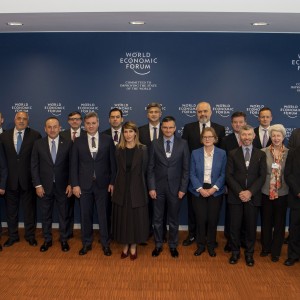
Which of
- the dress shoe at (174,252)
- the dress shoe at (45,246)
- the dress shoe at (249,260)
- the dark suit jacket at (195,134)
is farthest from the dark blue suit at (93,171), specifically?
the dress shoe at (249,260)

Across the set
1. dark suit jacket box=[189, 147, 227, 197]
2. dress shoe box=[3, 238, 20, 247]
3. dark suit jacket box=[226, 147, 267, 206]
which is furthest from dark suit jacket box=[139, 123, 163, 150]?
dress shoe box=[3, 238, 20, 247]

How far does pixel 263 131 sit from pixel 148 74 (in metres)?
1.93

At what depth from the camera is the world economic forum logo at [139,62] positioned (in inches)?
238

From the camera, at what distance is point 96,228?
630 cm

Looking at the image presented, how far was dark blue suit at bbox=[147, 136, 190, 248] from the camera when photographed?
16.0 ft

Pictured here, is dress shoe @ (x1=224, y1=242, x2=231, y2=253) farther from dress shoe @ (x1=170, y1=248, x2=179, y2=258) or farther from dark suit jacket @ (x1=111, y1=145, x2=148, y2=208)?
dark suit jacket @ (x1=111, y1=145, x2=148, y2=208)

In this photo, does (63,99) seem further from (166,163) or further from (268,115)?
(268,115)

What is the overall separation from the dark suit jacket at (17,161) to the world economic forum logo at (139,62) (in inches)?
74.0

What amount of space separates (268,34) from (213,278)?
3621 millimetres

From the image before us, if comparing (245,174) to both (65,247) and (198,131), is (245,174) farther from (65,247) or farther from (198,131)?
(65,247)

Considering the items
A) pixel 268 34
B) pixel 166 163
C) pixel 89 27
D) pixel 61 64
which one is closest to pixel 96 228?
pixel 166 163

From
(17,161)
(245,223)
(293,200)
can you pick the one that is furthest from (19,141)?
(293,200)

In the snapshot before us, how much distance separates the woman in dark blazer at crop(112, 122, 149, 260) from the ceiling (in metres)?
1.33

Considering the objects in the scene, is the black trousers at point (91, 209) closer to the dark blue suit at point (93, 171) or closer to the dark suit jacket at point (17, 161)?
the dark blue suit at point (93, 171)
